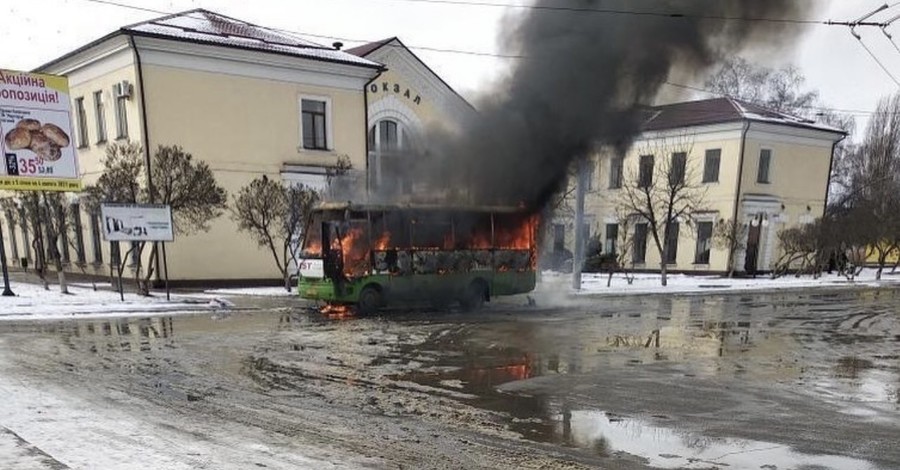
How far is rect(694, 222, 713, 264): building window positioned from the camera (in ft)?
104

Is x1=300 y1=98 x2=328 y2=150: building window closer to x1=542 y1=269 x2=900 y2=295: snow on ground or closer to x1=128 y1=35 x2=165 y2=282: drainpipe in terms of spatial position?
x1=128 y1=35 x2=165 y2=282: drainpipe

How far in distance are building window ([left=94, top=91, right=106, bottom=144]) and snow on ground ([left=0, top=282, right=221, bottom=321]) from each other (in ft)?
22.0

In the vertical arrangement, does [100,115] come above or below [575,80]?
below

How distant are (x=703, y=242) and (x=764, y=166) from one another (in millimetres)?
5368

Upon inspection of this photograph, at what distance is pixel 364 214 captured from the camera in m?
14.8

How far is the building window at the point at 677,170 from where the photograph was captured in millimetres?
25250

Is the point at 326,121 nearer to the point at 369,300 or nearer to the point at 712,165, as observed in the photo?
the point at 369,300

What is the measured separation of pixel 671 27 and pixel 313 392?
10.8 m

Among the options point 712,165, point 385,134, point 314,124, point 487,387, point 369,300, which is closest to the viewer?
point 487,387

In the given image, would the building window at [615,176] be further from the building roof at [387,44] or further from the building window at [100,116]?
the building window at [100,116]

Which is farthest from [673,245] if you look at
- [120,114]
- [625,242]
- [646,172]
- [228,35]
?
[120,114]

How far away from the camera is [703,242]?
31.9m

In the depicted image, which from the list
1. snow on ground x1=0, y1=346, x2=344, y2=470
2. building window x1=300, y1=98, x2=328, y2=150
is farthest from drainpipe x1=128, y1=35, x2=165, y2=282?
snow on ground x1=0, y1=346, x2=344, y2=470

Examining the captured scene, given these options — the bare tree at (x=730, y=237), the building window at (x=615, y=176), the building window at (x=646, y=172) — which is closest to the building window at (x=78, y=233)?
the building window at (x=646, y=172)
